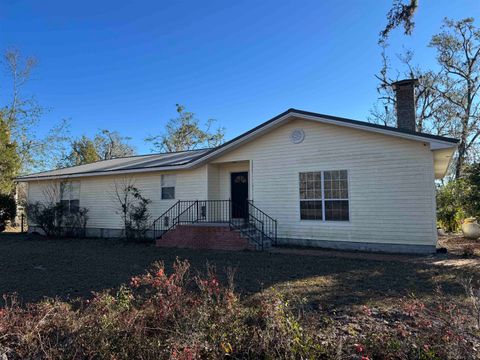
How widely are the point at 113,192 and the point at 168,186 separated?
137 inches

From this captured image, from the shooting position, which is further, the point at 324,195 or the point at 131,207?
the point at 131,207

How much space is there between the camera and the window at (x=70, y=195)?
59.5 ft

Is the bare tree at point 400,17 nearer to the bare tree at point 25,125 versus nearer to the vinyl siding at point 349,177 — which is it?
the vinyl siding at point 349,177

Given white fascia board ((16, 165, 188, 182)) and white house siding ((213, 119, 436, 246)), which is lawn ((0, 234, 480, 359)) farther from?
white fascia board ((16, 165, 188, 182))

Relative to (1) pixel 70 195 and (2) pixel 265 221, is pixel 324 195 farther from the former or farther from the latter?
(1) pixel 70 195

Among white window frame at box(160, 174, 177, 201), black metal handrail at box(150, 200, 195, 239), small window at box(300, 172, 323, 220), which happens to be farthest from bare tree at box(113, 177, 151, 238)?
small window at box(300, 172, 323, 220)

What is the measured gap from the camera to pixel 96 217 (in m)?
17.2

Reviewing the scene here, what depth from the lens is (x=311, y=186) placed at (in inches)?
453

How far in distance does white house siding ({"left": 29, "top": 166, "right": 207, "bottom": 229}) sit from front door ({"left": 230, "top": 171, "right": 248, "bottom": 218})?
1.25 meters

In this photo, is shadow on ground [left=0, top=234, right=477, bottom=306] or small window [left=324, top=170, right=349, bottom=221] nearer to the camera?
shadow on ground [left=0, top=234, right=477, bottom=306]

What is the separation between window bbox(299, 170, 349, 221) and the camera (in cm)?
1093

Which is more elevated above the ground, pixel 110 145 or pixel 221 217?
pixel 110 145

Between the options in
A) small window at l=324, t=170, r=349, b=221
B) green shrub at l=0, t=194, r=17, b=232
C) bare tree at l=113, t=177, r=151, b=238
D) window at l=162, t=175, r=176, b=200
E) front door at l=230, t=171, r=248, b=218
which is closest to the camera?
small window at l=324, t=170, r=349, b=221

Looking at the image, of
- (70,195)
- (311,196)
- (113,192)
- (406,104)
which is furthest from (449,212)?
(70,195)
